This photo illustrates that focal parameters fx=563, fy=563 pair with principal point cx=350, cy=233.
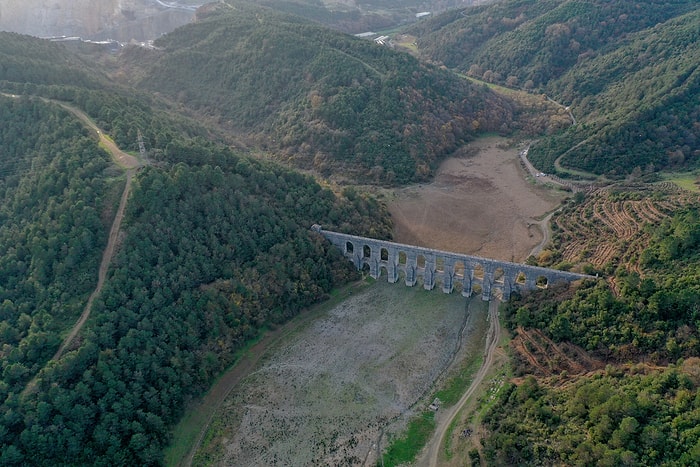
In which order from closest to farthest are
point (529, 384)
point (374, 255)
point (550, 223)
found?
point (529, 384) → point (374, 255) → point (550, 223)

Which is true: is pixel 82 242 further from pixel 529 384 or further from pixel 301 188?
pixel 529 384

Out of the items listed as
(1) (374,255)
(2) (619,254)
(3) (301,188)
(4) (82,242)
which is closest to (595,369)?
(2) (619,254)

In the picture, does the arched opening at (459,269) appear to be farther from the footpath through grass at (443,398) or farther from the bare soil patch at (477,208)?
the bare soil patch at (477,208)

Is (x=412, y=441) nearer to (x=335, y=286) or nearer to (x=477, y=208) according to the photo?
(x=335, y=286)

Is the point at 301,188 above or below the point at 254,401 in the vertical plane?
above

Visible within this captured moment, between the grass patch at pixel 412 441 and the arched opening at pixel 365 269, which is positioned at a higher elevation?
the arched opening at pixel 365 269

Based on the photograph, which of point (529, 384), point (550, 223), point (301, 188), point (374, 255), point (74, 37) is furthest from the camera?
point (74, 37)

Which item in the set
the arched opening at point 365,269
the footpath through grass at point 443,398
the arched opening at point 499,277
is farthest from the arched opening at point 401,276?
the arched opening at point 499,277
